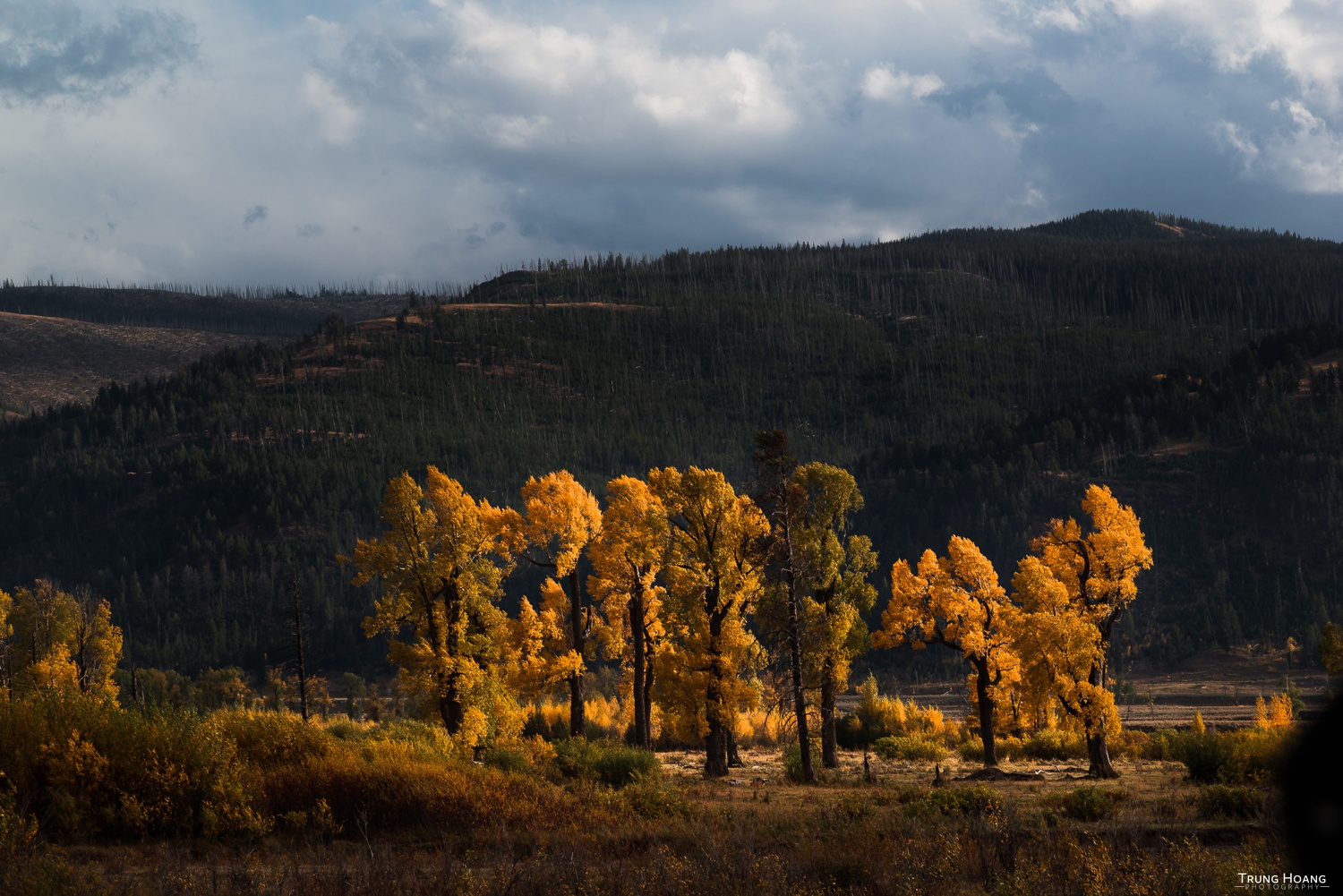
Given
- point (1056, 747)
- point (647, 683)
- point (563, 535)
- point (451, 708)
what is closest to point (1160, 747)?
point (1056, 747)

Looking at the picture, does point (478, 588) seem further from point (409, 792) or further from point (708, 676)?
point (409, 792)

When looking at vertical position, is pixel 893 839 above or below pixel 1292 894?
below

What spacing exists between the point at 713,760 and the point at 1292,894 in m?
28.4

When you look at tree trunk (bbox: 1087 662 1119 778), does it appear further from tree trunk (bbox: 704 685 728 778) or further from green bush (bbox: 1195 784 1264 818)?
green bush (bbox: 1195 784 1264 818)

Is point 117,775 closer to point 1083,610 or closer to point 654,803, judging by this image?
point 654,803

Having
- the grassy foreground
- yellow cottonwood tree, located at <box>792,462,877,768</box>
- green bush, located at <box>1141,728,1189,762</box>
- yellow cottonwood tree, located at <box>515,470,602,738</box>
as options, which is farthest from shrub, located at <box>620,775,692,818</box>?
green bush, located at <box>1141,728,1189,762</box>

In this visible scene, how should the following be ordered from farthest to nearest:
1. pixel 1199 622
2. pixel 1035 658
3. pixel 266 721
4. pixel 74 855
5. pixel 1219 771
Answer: pixel 1199 622, pixel 1035 658, pixel 1219 771, pixel 266 721, pixel 74 855

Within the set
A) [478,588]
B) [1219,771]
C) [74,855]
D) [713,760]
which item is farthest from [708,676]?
[74,855]

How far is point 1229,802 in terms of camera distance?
23781mm

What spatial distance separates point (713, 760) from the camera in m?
38.8

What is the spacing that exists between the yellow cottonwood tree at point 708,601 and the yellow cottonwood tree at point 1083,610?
9.46 meters

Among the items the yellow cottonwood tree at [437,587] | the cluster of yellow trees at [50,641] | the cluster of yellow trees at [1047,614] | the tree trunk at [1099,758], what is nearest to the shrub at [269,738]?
the yellow cottonwood tree at [437,587]

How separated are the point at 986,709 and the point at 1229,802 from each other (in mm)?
19647

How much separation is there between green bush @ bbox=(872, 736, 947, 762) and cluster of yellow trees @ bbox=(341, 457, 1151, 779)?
7.02m
